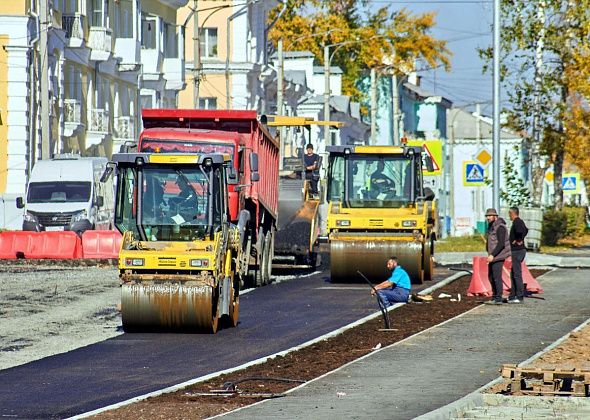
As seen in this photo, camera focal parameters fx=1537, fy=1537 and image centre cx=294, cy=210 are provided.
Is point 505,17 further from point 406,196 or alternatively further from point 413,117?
point 413,117

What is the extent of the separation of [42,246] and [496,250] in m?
13.4

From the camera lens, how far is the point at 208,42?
243 feet

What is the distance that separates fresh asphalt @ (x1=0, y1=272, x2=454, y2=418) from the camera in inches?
610

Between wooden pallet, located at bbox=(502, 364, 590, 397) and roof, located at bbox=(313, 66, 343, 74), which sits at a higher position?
roof, located at bbox=(313, 66, 343, 74)

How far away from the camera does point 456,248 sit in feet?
151

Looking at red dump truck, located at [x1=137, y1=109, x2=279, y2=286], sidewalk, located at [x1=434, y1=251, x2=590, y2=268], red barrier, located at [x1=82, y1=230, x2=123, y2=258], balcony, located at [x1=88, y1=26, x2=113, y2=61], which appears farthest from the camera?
balcony, located at [x1=88, y1=26, x2=113, y2=61]

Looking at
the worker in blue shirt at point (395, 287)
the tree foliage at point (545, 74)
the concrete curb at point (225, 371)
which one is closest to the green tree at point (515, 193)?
the tree foliage at point (545, 74)

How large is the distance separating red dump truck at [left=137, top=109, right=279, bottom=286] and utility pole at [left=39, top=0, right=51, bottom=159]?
12.1 metres

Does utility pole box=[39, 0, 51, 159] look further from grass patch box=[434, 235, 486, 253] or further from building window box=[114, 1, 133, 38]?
grass patch box=[434, 235, 486, 253]

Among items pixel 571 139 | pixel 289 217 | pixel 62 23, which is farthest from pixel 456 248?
pixel 62 23

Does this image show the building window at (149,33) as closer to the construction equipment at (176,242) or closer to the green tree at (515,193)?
the green tree at (515,193)

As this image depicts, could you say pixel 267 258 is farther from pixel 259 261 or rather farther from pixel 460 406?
pixel 460 406

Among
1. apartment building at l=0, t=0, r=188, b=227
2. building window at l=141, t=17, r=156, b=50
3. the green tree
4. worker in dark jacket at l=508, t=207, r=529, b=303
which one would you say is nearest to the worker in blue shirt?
worker in dark jacket at l=508, t=207, r=529, b=303

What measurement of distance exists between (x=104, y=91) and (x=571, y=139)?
18.2 metres
